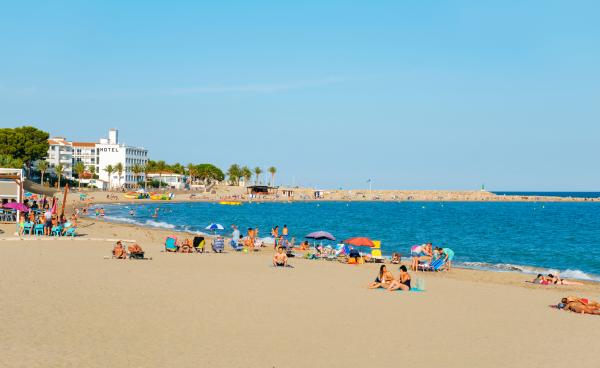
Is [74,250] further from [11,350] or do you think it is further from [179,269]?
[11,350]

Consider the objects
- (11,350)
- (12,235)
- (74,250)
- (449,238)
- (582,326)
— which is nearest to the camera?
(11,350)

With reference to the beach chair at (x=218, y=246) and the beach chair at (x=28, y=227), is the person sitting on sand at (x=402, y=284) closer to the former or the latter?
the beach chair at (x=218, y=246)

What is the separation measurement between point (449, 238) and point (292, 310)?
39597mm

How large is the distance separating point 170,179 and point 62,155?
108 feet

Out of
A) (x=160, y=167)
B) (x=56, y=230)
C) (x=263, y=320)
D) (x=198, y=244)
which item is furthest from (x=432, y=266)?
(x=160, y=167)

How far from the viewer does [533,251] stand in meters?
39.9

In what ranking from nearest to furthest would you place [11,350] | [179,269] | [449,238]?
[11,350], [179,269], [449,238]

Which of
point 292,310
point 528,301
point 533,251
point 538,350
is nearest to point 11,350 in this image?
point 292,310

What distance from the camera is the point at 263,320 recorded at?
42.2 ft

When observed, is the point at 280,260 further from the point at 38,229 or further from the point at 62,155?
the point at 62,155

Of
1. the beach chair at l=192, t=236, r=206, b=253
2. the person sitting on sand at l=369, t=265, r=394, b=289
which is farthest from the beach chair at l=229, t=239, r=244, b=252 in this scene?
the person sitting on sand at l=369, t=265, r=394, b=289

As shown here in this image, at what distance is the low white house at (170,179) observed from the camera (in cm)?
16562

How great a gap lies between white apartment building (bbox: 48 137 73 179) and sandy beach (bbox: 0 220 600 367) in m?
127

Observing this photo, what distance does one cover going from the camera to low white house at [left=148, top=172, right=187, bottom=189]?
6521 inches
